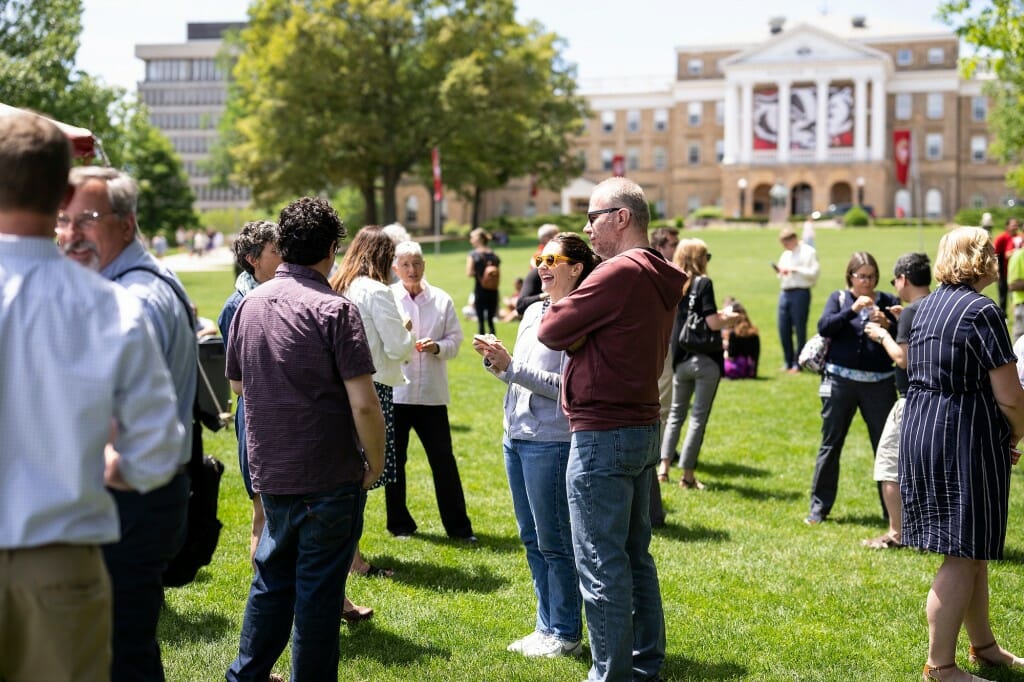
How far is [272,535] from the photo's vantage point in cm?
471

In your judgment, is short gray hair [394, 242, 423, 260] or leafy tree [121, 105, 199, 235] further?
leafy tree [121, 105, 199, 235]

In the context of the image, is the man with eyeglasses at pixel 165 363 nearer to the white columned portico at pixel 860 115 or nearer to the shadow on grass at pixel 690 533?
the shadow on grass at pixel 690 533

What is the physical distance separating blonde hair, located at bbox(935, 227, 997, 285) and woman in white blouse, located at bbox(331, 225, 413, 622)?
2911 mm

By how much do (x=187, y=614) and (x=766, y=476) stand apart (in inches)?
225

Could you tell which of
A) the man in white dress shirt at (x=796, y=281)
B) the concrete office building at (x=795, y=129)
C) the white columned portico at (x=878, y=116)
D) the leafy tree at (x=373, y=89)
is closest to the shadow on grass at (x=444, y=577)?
the man in white dress shirt at (x=796, y=281)

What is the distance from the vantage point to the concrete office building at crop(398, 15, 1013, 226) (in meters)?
90.6

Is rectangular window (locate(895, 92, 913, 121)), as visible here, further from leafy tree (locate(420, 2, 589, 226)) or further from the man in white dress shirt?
the man in white dress shirt

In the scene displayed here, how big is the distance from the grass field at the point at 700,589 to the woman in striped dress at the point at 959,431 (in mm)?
609

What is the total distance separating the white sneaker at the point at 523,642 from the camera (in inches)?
225

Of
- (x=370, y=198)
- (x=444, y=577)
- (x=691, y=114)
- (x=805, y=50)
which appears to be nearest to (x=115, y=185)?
Answer: (x=444, y=577)

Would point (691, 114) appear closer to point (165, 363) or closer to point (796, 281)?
point (796, 281)

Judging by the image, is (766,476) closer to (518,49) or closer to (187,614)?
(187,614)

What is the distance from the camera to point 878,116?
91000 mm

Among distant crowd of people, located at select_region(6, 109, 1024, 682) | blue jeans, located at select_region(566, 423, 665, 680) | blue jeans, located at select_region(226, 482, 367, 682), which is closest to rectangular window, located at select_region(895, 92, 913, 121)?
distant crowd of people, located at select_region(6, 109, 1024, 682)
